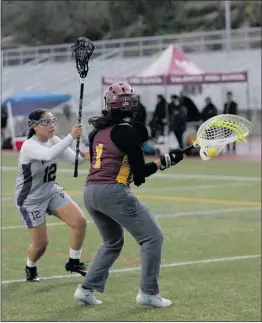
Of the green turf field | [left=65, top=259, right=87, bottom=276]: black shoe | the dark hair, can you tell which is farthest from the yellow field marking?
the dark hair

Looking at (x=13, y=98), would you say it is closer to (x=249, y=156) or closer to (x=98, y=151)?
(x=249, y=156)

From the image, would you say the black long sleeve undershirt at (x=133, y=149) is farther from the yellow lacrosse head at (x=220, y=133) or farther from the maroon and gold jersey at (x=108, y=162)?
the yellow lacrosse head at (x=220, y=133)

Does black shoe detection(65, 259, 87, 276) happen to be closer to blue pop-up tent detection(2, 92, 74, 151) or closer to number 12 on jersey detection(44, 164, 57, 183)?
number 12 on jersey detection(44, 164, 57, 183)

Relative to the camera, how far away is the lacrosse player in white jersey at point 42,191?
9859mm

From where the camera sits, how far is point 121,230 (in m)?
8.74

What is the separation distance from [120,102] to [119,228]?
1.18 m

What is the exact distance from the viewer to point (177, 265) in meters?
11.6

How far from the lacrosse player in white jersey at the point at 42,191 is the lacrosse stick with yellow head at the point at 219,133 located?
5.45 feet

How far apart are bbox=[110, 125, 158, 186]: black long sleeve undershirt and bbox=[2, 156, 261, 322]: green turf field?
1.29 meters

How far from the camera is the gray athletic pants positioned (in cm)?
838

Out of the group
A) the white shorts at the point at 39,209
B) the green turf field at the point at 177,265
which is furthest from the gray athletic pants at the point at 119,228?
the white shorts at the point at 39,209

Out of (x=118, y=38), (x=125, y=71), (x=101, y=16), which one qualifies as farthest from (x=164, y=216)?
(x=118, y=38)

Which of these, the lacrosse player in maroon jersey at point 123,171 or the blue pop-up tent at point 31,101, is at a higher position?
the blue pop-up tent at point 31,101

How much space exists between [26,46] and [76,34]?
90.8 inches
